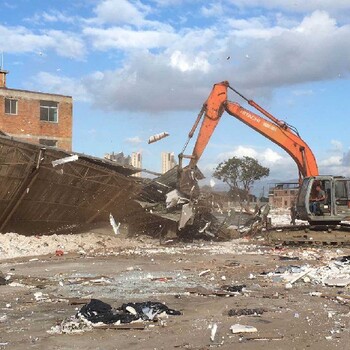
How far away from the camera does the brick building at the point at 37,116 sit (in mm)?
36969

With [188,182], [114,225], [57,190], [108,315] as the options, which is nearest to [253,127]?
[188,182]

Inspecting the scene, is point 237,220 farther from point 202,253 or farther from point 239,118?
point 202,253

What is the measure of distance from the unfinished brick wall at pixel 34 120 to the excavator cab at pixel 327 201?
2382 cm

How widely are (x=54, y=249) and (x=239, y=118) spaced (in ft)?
28.7

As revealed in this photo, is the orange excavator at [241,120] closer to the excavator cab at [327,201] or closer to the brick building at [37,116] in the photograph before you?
the excavator cab at [327,201]

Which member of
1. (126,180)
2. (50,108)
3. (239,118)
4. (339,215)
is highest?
(50,108)

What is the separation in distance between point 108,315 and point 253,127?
48.5 ft

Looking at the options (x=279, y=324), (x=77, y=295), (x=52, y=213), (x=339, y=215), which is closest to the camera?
(x=279, y=324)

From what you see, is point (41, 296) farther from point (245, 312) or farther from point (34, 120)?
point (34, 120)

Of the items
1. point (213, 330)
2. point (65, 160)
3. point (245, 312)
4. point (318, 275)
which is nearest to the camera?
point (213, 330)

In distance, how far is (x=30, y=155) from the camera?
1719cm

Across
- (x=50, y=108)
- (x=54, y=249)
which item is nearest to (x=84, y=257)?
(x=54, y=249)

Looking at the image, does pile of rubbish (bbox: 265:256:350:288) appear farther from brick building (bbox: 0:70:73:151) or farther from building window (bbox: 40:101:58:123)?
building window (bbox: 40:101:58:123)

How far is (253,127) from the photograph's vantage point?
21000mm
